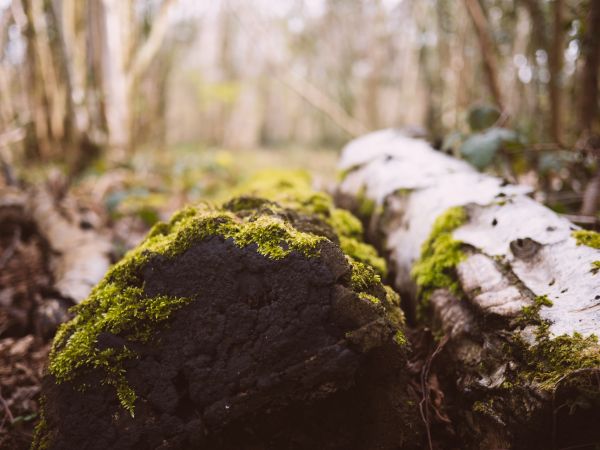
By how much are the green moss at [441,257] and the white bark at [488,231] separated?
0.15 feet

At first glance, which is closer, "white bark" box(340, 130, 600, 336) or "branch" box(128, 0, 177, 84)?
"white bark" box(340, 130, 600, 336)

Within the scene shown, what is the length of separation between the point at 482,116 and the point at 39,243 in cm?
387

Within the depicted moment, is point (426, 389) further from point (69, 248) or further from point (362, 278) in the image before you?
point (69, 248)

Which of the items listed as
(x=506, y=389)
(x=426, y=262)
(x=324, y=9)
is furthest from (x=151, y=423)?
(x=324, y=9)

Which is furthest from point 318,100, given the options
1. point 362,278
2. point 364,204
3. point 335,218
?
point 362,278

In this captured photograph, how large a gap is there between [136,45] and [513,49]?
8.96m

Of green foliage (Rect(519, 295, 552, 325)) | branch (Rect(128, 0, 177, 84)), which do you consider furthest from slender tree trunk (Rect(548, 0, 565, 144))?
branch (Rect(128, 0, 177, 84))

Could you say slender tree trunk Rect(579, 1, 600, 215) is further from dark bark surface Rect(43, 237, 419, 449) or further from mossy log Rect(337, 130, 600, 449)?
dark bark surface Rect(43, 237, 419, 449)

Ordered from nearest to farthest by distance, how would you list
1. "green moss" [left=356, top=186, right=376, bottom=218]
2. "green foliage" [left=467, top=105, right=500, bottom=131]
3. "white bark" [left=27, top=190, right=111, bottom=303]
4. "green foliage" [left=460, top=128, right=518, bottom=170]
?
"white bark" [left=27, top=190, right=111, bottom=303], "green foliage" [left=460, top=128, right=518, bottom=170], "green moss" [left=356, top=186, right=376, bottom=218], "green foliage" [left=467, top=105, right=500, bottom=131]

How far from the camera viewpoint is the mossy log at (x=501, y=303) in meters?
1.03

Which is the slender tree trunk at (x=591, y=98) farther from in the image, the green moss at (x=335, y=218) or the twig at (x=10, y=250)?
the twig at (x=10, y=250)

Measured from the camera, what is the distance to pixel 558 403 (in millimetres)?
1000

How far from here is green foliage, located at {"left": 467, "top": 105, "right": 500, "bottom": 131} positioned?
9.77ft

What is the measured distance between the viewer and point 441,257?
1651mm
